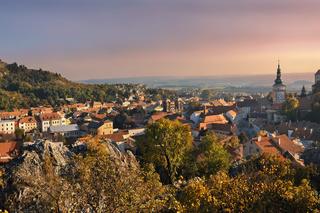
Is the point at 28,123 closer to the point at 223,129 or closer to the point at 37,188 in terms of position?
the point at 223,129

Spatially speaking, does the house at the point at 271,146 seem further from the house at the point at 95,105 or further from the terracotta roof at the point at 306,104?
the house at the point at 95,105

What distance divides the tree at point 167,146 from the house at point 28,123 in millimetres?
57910

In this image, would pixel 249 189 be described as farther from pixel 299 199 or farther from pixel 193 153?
pixel 193 153

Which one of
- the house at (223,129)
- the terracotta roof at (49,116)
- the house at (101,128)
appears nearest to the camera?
the house at (223,129)

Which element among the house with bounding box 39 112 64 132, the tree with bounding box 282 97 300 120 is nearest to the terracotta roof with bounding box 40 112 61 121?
the house with bounding box 39 112 64 132

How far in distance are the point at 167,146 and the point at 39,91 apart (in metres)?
96.9

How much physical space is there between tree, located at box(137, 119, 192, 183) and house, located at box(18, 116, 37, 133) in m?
57.9

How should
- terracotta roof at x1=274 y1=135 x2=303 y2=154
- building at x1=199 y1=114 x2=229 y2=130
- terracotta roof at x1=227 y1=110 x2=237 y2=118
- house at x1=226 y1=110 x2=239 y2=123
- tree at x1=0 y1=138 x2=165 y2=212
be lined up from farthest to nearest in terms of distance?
terracotta roof at x1=227 y1=110 x2=237 y2=118 < house at x1=226 y1=110 x2=239 y2=123 < building at x1=199 y1=114 x2=229 y2=130 < terracotta roof at x1=274 y1=135 x2=303 y2=154 < tree at x1=0 y1=138 x2=165 y2=212

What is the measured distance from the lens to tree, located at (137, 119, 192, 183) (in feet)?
101

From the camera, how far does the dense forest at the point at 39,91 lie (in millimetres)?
112069

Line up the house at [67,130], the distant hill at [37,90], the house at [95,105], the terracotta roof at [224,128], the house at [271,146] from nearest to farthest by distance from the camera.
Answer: the house at [271,146] → the terracotta roof at [224,128] → the house at [67,130] → the distant hill at [37,90] → the house at [95,105]

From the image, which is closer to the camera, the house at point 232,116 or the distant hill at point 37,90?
the house at point 232,116

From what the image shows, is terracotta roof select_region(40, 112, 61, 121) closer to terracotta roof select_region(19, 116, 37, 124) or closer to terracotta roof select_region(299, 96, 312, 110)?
terracotta roof select_region(19, 116, 37, 124)

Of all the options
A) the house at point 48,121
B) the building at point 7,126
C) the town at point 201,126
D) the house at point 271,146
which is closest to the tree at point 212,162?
the town at point 201,126
